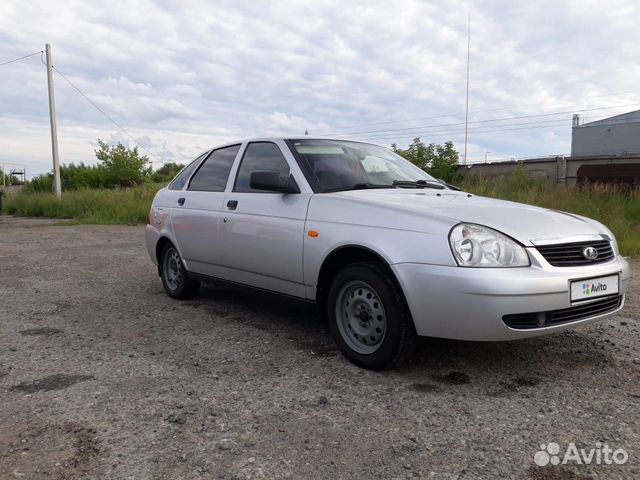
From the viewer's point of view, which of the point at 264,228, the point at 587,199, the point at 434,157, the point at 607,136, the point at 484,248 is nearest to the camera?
the point at 484,248

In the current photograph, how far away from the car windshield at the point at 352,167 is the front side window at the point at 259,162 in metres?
0.17

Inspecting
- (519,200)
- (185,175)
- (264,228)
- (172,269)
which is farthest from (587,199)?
(264,228)

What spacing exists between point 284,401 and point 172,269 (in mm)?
3177

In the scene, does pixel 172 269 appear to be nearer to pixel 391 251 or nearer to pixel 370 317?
pixel 370 317

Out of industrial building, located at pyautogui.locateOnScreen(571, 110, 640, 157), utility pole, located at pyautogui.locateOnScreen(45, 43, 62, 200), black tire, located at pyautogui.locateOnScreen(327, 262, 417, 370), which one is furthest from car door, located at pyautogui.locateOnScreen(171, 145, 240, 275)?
industrial building, located at pyautogui.locateOnScreen(571, 110, 640, 157)

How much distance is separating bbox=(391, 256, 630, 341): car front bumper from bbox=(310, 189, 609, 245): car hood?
0.79 feet

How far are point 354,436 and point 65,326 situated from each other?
322 centimetres

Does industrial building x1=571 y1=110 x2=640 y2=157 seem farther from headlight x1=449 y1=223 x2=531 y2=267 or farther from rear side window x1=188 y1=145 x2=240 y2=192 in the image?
headlight x1=449 y1=223 x2=531 y2=267

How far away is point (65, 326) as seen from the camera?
4840 millimetres

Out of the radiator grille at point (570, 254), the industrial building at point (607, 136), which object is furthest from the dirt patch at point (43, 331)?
the industrial building at point (607, 136)

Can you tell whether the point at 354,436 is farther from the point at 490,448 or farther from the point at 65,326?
the point at 65,326

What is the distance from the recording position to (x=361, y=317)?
144 inches

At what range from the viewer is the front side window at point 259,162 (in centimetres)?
451

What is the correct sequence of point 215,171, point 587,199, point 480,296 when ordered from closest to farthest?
point 480,296 → point 215,171 → point 587,199
